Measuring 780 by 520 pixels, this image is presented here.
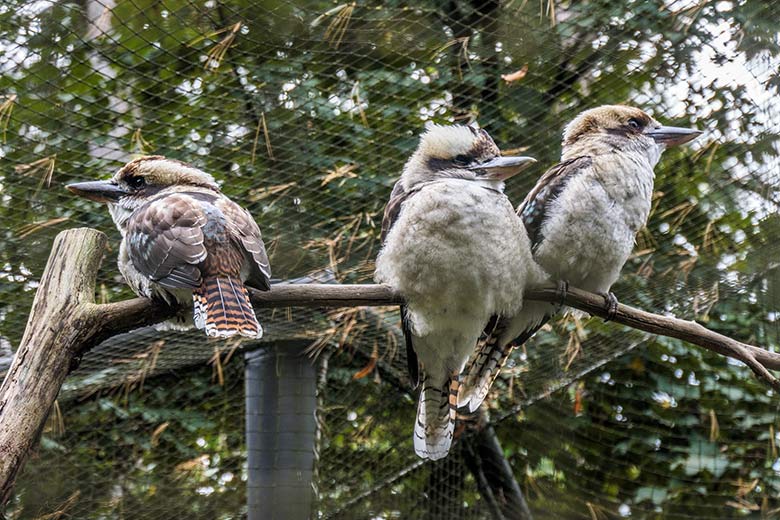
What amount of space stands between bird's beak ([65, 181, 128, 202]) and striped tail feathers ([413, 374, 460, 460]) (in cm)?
116

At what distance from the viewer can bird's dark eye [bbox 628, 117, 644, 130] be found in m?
3.48

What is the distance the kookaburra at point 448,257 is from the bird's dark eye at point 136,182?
81cm

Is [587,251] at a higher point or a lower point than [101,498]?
higher

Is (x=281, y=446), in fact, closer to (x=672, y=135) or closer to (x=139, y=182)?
(x=139, y=182)

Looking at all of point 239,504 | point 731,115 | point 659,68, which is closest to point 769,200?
point 731,115

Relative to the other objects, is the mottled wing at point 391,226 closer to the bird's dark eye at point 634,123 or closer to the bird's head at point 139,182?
the bird's head at point 139,182

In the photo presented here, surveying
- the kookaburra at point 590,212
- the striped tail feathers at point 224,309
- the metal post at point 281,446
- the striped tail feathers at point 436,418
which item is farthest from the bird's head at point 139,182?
the metal post at point 281,446

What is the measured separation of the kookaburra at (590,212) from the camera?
123 inches

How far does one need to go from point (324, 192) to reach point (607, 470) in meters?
2.32

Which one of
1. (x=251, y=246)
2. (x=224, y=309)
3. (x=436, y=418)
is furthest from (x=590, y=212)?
(x=224, y=309)

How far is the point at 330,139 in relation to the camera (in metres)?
4.06

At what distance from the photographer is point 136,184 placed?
3.23m

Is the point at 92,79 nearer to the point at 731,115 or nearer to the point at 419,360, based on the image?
the point at 419,360

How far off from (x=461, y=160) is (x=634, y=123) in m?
0.74
